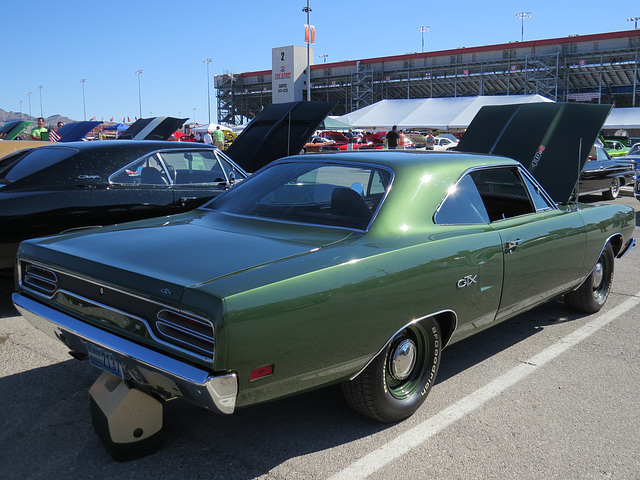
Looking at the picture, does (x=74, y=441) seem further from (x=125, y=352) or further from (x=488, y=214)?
(x=488, y=214)

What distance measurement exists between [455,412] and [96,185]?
3.87 meters

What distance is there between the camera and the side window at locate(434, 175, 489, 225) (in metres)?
3.47

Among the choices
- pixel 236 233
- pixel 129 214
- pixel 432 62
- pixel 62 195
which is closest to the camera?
pixel 236 233

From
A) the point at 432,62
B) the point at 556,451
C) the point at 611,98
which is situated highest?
the point at 432,62

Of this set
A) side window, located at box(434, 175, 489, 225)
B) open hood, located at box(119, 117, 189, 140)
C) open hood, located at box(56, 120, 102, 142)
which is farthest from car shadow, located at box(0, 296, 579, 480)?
open hood, located at box(56, 120, 102, 142)

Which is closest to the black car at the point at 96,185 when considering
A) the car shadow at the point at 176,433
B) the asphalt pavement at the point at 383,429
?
the asphalt pavement at the point at 383,429

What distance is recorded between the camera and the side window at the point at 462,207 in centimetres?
347

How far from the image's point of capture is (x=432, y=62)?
72.4m

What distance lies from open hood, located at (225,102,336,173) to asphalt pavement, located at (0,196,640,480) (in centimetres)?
533

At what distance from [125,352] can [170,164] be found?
4062 millimetres

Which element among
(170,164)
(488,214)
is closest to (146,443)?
(488,214)

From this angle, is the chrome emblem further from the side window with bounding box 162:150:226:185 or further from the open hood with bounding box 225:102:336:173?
the open hood with bounding box 225:102:336:173

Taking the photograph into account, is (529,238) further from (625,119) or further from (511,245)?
(625,119)

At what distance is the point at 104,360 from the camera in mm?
2693
